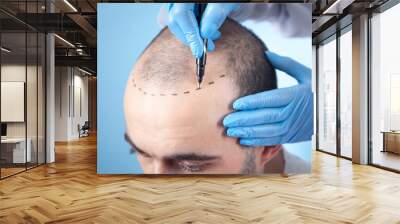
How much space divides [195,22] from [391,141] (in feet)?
14.9

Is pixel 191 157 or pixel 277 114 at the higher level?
pixel 277 114

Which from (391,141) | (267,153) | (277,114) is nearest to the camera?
(277,114)

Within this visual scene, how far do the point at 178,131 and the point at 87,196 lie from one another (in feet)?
6.29

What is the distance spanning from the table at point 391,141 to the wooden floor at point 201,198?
2.64 feet

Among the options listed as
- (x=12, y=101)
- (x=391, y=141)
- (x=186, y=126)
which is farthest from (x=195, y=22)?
(x=391, y=141)

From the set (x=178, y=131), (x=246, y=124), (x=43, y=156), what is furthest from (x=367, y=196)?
(x=43, y=156)

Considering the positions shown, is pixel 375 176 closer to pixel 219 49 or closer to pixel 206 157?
pixel 206 157

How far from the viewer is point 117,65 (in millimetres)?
6180

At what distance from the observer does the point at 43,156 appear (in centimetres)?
789

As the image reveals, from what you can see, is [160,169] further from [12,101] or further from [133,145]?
[12,101]

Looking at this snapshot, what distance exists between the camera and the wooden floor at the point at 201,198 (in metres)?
3.78

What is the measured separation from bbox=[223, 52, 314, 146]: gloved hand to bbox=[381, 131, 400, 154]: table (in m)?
2.08

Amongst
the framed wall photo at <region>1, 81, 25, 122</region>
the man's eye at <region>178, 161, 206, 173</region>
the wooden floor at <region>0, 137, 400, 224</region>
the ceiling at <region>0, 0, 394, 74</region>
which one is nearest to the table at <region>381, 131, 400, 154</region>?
the wooden floor at <region>0, 137, 400, 224</region>

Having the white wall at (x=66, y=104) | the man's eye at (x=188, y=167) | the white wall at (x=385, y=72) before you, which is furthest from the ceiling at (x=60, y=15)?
the white wall at (x=66, y=104)
